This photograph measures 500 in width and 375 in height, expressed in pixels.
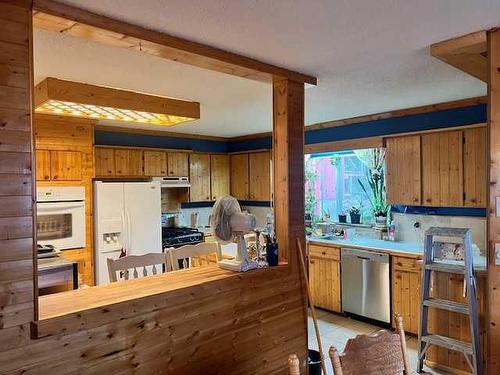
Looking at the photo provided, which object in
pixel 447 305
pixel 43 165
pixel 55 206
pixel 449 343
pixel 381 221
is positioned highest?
pixel 43 165

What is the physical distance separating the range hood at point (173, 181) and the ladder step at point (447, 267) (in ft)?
11.9

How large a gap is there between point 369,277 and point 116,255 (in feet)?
9.72

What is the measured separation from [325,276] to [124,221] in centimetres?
255

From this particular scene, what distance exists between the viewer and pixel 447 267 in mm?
3115

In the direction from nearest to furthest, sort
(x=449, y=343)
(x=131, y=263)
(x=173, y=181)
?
(x=131, y=263), (x=449, y=343), (x=173, y=181)

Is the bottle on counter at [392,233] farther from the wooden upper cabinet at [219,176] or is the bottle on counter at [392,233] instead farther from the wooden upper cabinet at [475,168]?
the wooden upper cabinet at [219,176]

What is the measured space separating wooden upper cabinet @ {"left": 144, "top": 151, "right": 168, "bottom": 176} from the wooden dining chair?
4408 millimetres

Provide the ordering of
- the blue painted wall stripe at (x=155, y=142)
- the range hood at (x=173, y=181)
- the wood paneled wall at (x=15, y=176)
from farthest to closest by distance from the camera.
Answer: the range hood at (x=173, y=181) → the blue painted wall stripe at (x=155, y=142) → the wood paneled wall at (x=15, y=176)

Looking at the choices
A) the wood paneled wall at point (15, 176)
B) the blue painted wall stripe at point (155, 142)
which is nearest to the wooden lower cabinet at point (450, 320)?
the wood paneled wall at point (15, 176)

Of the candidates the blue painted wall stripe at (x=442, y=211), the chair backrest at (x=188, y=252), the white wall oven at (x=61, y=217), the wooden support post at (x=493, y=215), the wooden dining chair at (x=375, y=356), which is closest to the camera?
the wooden dining chair at (x=375, y=356)

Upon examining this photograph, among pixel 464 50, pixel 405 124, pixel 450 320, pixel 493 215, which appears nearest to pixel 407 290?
pixel 450 320

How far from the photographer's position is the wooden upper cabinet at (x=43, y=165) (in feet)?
13.6

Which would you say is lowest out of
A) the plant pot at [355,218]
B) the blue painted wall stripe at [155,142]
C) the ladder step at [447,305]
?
the ladder step at [447,305]

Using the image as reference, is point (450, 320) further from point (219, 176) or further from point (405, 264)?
point (219, 176)
